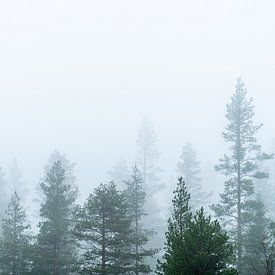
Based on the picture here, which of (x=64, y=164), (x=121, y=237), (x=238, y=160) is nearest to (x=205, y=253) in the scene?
(x=121, y=237)

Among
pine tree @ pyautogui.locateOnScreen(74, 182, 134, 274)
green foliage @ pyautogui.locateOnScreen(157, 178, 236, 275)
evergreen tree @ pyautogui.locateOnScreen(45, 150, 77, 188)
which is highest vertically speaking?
evergreen tree @ pyautogui.locateOnScreen(45, 150, 77, 188)

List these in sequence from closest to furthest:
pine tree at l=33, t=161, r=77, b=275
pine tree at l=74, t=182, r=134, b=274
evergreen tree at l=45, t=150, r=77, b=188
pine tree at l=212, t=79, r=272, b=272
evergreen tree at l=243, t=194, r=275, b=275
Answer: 1. pine tree at l=74, t=182, r=134, b=274
2. pine tree at l=33, t=161, r=77, b=275
3. evergreen tree at l=243, t=194, r=275, b=275
4. pine tree at l=212, t=79, r=272, b=272
5. evergreen tree at l=45, t=150, r=77, b=188

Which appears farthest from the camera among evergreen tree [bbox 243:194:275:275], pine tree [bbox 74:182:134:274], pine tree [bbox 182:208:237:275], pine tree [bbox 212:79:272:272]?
pine tree [bbox 212:79:272:272]

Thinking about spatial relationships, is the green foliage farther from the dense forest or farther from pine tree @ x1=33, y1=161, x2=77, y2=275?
pine tree @ x1=33, y1=161, x2=77, y2=275

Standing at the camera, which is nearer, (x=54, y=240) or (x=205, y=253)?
(x=205, y=253)

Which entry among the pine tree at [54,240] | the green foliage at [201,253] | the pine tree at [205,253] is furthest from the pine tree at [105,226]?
the pine tree at [205,253]

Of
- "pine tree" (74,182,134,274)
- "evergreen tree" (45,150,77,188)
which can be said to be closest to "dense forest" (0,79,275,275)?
"pine tree" (74,182,134,274)

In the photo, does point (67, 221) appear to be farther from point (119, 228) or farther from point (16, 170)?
point (16, 170)

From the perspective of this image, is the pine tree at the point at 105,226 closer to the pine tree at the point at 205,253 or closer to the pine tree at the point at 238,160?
the pine tree at the point at 205,253

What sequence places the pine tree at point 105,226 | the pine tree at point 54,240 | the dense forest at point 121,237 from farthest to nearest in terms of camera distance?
the pine tree at point 54,240 → the pine tree at point 105,226 → the dense forest at point 121,237

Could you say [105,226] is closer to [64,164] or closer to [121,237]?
[121,237]

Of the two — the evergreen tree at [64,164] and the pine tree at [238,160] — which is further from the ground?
the evergreen tree at [64,164]

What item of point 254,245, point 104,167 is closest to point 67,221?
point 254,245

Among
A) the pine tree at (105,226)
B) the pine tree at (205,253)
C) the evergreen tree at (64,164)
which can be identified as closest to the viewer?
the pine tree at (205,253)
